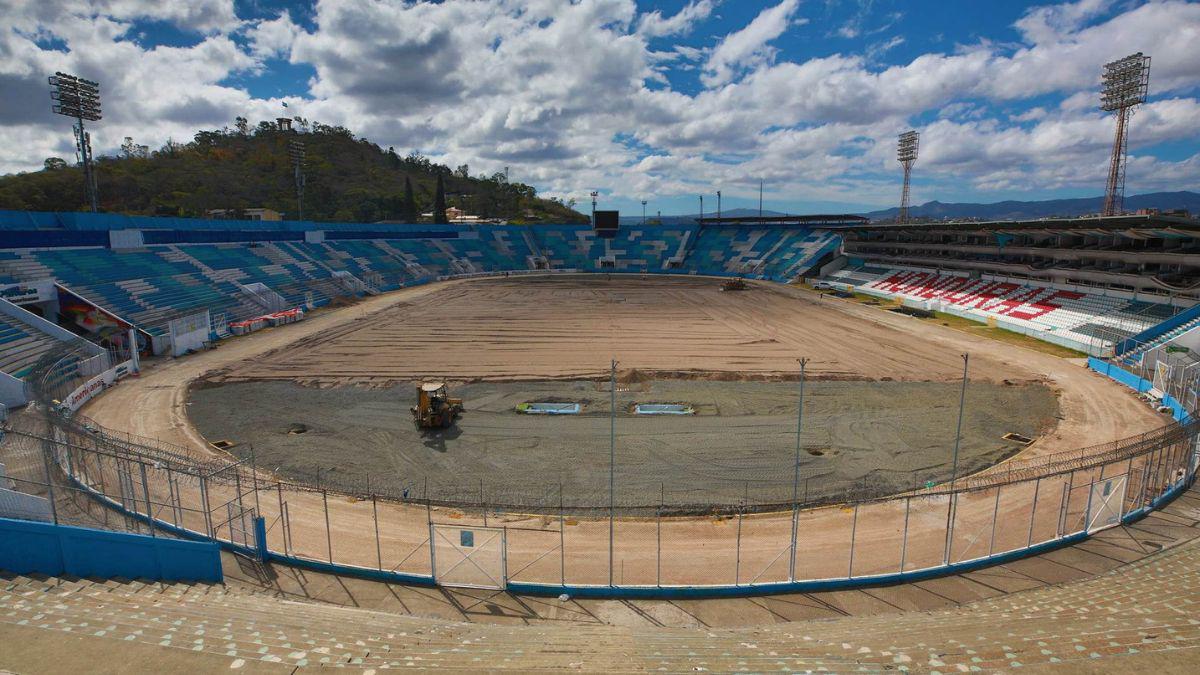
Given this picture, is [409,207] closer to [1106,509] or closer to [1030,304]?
[1030,304]

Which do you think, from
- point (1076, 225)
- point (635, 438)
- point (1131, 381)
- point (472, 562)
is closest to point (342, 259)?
point (635, 438)

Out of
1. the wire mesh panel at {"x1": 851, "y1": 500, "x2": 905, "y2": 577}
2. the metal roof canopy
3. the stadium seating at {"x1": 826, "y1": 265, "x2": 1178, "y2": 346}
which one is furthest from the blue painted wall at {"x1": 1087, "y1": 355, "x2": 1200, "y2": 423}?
the wire mesh panel at {"x1": 851, "y1": 500, "x2": 905, "y2": 577}

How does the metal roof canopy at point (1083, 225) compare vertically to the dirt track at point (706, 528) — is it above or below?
above

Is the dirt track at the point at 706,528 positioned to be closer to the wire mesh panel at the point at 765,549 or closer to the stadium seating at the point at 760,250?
the wire mesh panel at the point at 765,549

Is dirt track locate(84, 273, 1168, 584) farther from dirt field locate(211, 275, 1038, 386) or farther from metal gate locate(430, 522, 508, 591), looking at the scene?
dirt field locate(211, 275, 1038, 386)

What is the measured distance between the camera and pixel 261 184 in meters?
136

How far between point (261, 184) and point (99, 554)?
147 meters

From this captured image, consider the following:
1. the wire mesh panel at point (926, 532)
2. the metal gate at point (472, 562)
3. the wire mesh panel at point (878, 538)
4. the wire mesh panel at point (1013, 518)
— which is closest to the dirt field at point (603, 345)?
the wire mesh panel at point (1013, 518)

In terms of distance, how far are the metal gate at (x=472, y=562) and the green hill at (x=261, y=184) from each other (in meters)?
110

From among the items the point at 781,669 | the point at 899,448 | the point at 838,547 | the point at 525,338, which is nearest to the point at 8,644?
the point at 781,669

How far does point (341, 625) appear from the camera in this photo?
452 inches

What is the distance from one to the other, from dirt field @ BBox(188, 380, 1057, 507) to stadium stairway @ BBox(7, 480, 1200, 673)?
670cm

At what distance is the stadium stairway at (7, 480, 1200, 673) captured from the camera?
9.54m

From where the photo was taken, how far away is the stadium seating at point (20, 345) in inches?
1104
